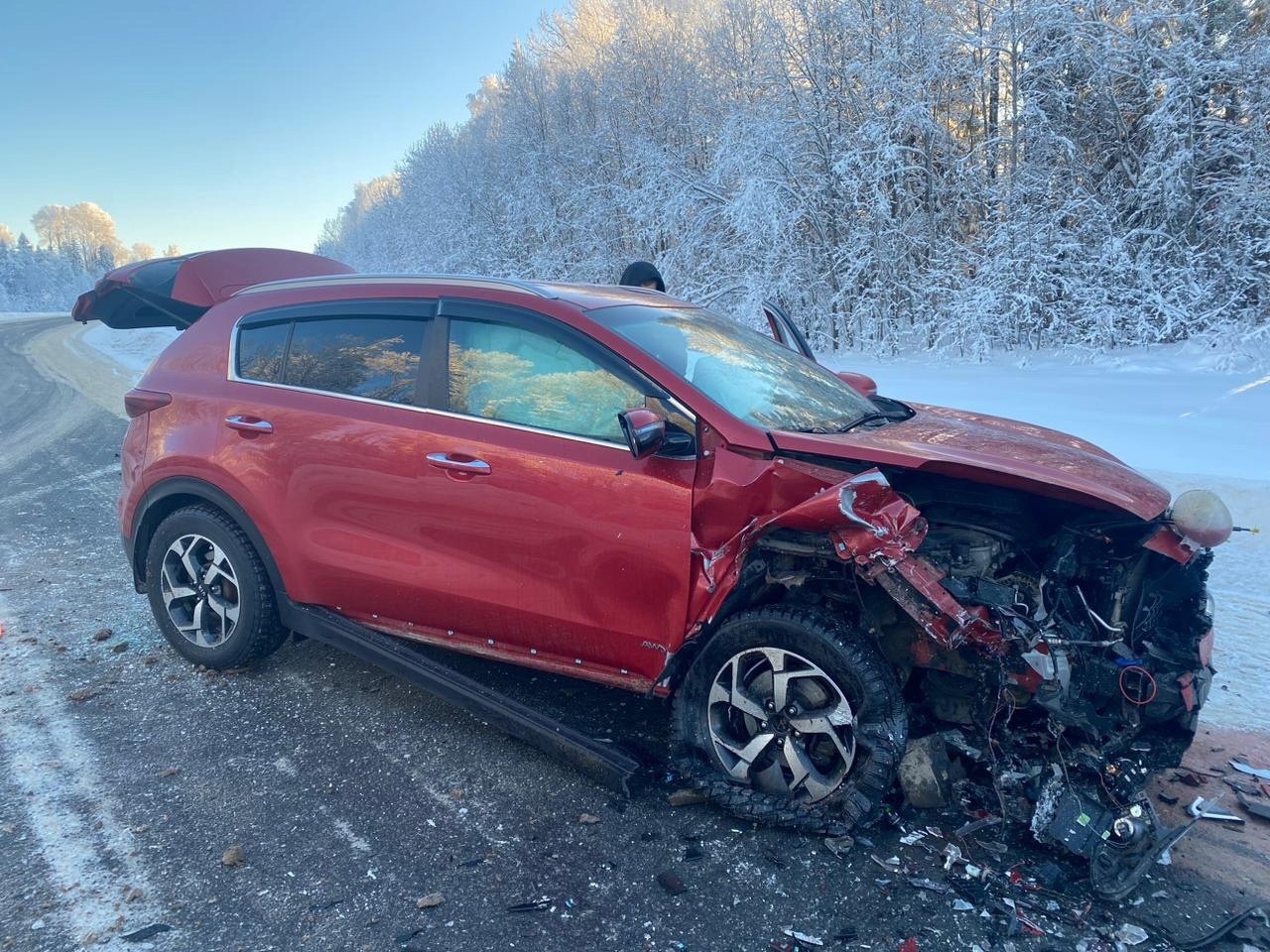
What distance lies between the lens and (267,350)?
12.9 ft

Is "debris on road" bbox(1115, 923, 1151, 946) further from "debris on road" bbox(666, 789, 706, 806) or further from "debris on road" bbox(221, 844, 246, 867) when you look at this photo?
"debris on road" bbox(221, 844, 246, 867)

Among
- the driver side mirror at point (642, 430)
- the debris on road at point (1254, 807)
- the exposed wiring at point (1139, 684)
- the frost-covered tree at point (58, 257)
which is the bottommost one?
the debris on road at point (1254, 807)

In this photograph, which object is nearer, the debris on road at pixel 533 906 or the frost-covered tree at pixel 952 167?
the debris on road at pixel 533 906

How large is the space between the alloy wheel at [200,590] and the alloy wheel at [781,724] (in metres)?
2.47

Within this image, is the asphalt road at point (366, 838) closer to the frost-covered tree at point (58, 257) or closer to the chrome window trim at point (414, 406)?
the chrome window trim at point (414, 406)

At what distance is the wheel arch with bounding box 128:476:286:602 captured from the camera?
12.5ft

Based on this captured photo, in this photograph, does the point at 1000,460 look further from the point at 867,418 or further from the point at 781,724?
the point at 781,724

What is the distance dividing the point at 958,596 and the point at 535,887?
1695 mm

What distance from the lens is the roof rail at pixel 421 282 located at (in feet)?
11.4

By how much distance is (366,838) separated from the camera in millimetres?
2797

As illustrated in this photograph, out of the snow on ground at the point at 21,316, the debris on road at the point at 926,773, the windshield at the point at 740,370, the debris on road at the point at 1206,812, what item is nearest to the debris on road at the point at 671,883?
the debris on road at the point at 926,773

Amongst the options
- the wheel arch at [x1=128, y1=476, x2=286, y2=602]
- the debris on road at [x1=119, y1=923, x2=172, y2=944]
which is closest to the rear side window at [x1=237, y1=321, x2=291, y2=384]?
the wheel arch at [x1=128, y1=476, x2=286, y2=602]

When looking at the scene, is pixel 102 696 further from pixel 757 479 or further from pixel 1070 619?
pixel 1070 619

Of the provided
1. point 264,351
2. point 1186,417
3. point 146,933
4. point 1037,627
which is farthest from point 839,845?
point 1186,417
